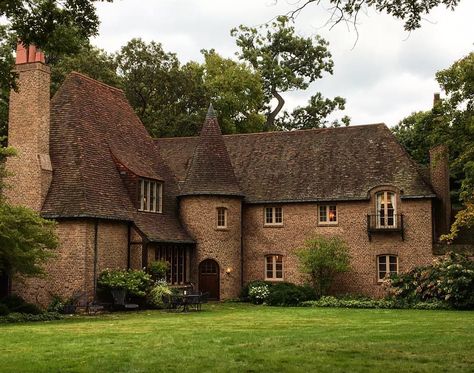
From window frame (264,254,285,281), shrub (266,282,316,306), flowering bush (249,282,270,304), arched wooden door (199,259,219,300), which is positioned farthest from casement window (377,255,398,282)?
arched wooden door (199,259,219,300)

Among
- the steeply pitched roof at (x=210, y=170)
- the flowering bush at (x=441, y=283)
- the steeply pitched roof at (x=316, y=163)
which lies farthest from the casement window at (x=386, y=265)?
the steeply pitched roof at (x=210, y=170)

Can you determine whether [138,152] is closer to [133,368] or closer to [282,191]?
[282,191]

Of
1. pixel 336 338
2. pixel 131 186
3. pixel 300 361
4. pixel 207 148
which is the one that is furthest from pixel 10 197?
pixel 300 361

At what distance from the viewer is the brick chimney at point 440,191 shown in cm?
3422

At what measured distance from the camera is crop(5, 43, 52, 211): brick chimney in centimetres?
2839

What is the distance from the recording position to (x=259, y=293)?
108 ft

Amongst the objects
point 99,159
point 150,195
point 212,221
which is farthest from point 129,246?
point 212,221

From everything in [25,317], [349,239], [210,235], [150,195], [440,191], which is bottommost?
[25,317]

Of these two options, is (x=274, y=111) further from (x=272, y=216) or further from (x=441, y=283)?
(x=441, y=283)

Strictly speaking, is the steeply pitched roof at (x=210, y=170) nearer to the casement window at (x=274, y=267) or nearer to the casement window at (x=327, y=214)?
the casement window at (x=274, y=267)

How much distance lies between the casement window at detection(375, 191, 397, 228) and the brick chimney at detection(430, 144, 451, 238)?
223cm

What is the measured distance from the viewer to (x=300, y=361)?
11.7m

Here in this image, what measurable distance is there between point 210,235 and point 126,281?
745 centimetres

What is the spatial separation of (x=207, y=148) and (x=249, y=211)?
4.14m
